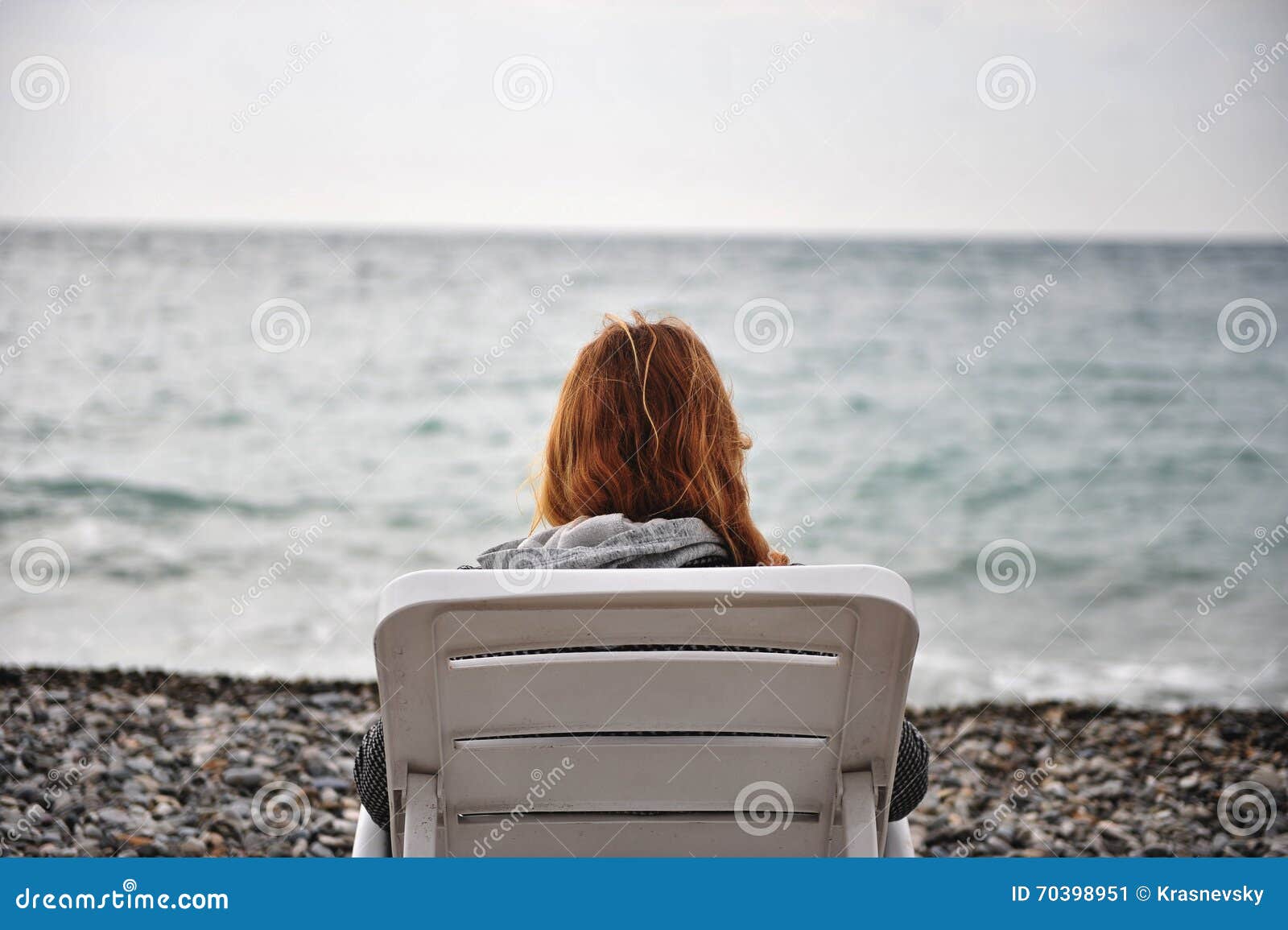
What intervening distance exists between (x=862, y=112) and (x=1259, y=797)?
14.5m

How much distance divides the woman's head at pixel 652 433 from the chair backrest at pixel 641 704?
1.07 ft

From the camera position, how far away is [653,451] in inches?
70.2

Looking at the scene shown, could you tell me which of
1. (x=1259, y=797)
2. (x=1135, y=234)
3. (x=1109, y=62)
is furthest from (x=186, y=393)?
(x=1135, y=234)

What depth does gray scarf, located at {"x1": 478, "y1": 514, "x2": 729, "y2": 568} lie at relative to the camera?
164cm

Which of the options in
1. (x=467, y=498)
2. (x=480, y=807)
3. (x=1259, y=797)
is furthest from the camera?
(x=467, y=498)

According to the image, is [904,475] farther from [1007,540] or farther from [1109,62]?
[1109,62]

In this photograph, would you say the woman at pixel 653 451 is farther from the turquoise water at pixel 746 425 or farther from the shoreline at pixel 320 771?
the shoreline at pixel 320 771

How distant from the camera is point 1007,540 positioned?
8328mm

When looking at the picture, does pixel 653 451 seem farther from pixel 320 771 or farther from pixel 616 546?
pixel 320 771

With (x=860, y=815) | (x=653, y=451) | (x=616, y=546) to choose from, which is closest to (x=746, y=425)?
(x=653, y=451)

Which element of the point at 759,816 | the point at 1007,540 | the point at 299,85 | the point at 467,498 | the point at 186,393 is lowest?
the point at 759,816

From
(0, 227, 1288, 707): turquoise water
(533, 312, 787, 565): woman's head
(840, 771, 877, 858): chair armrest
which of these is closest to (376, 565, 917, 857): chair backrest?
(840, 771, 877, 858): chair armrest

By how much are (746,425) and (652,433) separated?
281cm

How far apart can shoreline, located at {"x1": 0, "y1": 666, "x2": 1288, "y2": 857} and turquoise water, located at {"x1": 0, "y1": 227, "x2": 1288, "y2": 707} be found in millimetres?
598
